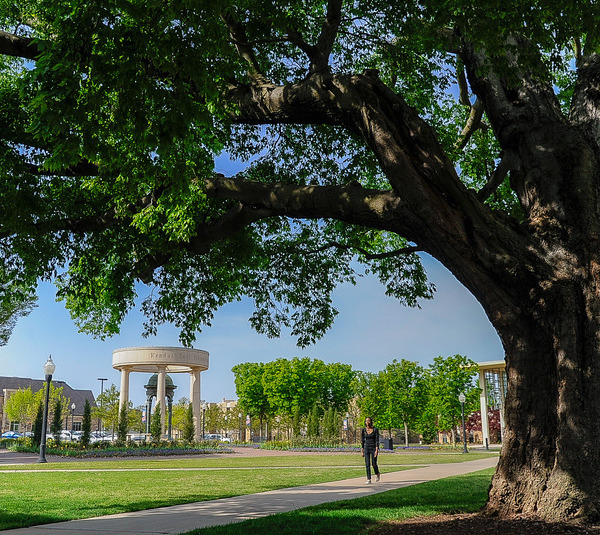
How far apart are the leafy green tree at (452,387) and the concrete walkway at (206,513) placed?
36672 mm

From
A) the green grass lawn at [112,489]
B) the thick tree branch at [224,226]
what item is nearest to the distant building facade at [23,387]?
the green grass lawn at [112,489]

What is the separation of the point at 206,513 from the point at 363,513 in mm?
2605

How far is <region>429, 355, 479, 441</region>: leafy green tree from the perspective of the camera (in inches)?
1938

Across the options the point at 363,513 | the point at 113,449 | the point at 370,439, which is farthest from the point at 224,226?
the point at 113,449

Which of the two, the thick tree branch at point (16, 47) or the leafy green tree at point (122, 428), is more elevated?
the thick tree branch at point (16, 47)

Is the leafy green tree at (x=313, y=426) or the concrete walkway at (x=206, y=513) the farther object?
the leafy green tree at (x=313, y=426)

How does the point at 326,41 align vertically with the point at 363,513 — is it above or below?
above

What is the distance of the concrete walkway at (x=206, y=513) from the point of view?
8188mm

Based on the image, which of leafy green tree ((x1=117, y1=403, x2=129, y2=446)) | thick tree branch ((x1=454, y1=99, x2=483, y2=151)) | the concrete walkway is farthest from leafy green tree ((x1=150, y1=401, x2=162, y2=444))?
thick tree branch ((x1=454, y1=99, x2=483, y2=151))

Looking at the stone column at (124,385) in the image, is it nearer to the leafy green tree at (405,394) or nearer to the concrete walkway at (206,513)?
the leafy green tree at (405,394)

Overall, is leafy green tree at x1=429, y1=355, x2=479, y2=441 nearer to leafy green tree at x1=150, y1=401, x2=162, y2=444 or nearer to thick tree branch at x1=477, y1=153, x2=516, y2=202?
leafy green tree at x1=150, y1=401, x2=162, y2=444

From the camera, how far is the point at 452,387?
49344 mm

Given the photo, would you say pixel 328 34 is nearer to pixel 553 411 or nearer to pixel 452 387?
pixel 553 411

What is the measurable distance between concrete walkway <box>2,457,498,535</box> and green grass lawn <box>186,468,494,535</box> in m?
0.59
